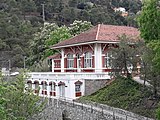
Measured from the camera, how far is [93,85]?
34.7 metres

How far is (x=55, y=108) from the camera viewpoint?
3250 centimetres

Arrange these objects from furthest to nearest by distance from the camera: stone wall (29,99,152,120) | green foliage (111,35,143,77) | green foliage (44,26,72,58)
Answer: green foliage (44,26,72,58), green foliage (111,35,143,77), stone wall (29,99,152,120)

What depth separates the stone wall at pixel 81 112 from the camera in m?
24.7

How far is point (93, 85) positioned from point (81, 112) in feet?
22.9

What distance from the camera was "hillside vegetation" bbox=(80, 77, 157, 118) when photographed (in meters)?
26.0

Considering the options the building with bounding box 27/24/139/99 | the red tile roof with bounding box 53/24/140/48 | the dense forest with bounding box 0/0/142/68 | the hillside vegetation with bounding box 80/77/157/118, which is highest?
the dense forest with bounding box 0/0/142/68

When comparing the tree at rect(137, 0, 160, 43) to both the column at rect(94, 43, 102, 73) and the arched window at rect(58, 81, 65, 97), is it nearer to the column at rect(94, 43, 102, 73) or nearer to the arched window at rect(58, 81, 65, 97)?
the arched window at rect(58, 81, 65, 97)

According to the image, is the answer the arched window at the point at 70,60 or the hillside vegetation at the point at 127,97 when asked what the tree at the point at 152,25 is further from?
the arched window at the point at 70,60

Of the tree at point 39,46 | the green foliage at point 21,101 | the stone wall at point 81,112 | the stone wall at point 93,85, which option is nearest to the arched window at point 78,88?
the stone wall at point 93,85


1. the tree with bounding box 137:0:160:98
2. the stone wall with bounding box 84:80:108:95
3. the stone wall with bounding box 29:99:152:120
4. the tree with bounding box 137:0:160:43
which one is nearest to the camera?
the tree with bounding box 137:0:160:98

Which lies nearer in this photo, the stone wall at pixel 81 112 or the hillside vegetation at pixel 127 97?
the stone wall at pixel 81 112

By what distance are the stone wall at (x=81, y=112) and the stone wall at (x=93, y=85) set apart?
3.34 metres

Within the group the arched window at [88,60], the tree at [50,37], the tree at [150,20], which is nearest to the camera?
the tree at [150,20]

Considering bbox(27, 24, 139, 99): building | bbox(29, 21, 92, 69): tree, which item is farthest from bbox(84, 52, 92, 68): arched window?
bbox(29, 21, 92, 69): tree
